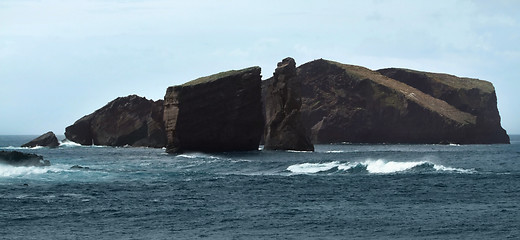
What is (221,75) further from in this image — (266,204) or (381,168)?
(266,204)

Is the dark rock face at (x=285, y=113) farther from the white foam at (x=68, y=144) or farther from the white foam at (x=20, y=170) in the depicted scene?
the white foam at (x=68, y=144)

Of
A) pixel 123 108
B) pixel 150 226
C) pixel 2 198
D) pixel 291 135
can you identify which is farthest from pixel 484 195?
pixel 123 108

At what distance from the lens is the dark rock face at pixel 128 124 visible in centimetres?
17875

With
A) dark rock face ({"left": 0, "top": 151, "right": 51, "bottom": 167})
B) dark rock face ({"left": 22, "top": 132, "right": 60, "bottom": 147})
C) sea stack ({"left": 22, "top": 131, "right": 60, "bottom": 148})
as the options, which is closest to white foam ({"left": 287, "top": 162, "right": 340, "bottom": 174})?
dark rock face ({"left": 0, "top": 151, "right": 51, "bottom": 167})

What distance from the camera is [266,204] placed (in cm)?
4903

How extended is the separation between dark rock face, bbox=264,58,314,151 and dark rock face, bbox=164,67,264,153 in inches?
108

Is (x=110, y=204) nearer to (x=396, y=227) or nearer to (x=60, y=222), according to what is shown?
(x=60, y=222)

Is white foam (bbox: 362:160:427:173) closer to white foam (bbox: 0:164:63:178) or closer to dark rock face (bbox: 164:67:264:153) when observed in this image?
white foam (bbox: 0:164:63:178)

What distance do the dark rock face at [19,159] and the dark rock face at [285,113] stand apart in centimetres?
5839

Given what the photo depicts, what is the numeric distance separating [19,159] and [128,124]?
104m

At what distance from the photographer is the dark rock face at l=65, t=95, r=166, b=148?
7037 inches

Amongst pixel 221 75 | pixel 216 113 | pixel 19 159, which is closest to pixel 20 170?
pixel 19 159

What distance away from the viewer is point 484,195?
52.8 m

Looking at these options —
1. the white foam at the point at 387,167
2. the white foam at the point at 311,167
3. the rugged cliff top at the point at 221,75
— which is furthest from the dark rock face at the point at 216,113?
the white foam at the point at 387,167
